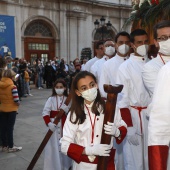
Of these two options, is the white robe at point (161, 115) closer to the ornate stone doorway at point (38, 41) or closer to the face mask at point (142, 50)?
the face mask at point (142, 50)

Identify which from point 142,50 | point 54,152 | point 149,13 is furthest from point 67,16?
point 142,50

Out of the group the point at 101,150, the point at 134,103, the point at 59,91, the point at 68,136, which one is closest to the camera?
the point at 101,150

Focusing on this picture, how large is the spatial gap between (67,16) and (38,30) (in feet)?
9.21

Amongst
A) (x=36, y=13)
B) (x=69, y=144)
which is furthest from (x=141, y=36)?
(x=36, y=13)

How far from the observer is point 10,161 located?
191 inches

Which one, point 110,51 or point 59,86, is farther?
point 110,51

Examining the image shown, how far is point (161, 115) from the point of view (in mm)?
1506

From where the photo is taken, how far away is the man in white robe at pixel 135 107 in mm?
3149

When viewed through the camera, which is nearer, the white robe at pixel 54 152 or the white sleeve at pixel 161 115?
the white sleeve at pixel 161 115

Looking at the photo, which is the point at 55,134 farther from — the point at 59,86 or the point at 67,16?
the point at 67,16

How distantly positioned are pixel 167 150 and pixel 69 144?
0.96 meters

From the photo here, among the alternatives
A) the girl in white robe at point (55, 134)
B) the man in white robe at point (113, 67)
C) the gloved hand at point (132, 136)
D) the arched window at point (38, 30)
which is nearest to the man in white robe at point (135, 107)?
the gloved hand at point (132, 136)

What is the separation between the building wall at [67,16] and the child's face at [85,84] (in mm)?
18047

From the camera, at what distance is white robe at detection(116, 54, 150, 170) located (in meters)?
3.19
